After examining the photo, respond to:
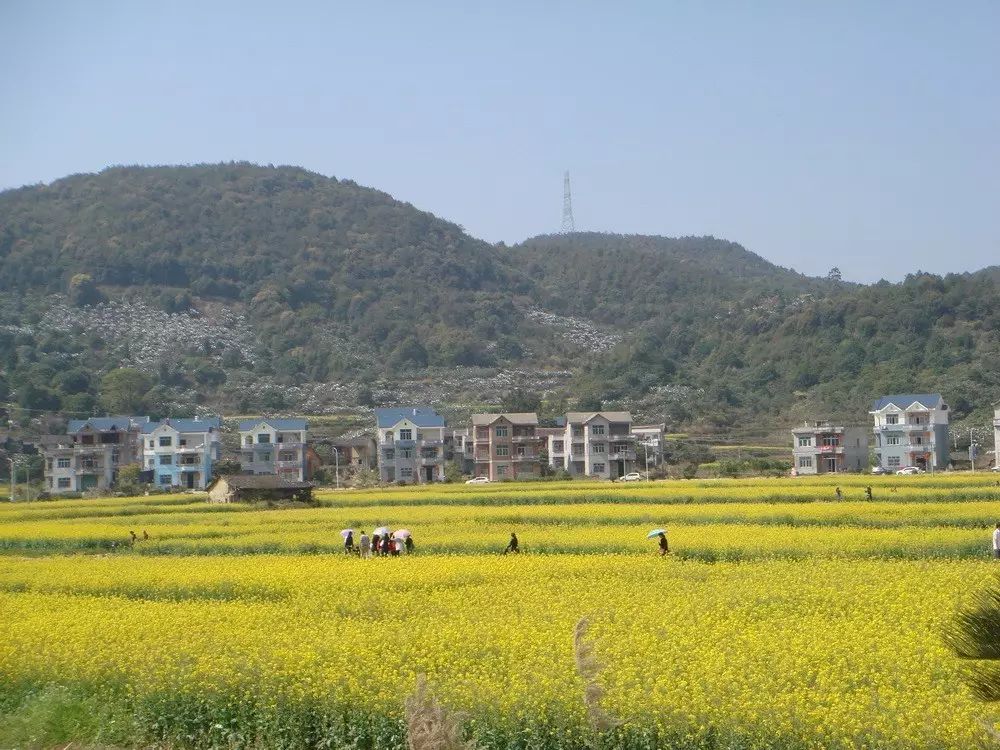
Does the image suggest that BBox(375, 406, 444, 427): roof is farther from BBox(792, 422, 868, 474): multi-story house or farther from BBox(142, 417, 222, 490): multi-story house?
BBox(792, 422, 868, 474): multi-story house

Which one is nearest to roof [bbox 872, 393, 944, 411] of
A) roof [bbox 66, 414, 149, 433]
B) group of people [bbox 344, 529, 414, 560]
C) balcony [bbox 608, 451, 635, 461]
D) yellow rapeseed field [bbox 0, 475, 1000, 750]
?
balcony [bbox 608, 451, 635, 461]

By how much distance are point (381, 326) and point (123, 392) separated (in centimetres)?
4817

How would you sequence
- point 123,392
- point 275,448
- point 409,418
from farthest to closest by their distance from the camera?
point 123,392, point 409,418, point 275,448

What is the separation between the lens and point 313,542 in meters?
37.0

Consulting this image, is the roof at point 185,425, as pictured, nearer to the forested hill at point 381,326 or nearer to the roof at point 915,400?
the forested hill at point 381,326

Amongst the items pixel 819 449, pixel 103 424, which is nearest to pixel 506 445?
pixel 819 449

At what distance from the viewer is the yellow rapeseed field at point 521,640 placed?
1302 cm

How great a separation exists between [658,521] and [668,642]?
79.7 feet

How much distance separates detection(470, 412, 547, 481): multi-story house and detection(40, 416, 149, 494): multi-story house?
26.1 meters

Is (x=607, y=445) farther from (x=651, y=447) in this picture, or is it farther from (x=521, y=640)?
(x=521, y=640)

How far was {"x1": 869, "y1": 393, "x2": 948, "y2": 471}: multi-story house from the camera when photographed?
80938 mm

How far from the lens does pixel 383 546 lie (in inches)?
1302

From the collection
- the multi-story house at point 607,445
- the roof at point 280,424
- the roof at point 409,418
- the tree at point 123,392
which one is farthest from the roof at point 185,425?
the multi-story house at point 607,445

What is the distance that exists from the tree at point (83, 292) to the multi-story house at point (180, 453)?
214 feet
